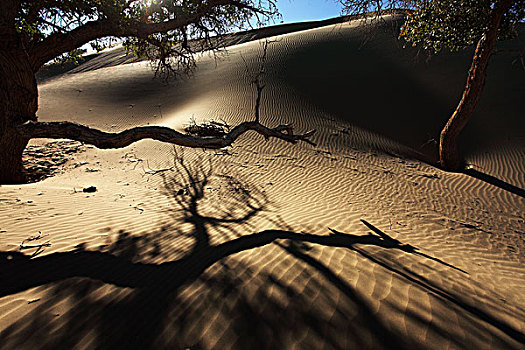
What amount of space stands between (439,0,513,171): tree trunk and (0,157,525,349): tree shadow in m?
7.38

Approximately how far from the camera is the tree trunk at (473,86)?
282 inches

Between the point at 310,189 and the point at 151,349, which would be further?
the point at 310,189

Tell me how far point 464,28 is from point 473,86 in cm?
195

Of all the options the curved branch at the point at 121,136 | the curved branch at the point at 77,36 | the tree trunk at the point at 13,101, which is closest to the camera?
the curved branch at the point at 121,136

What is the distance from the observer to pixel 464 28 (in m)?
7.81

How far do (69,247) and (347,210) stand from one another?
497 centimetres

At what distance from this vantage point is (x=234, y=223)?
13.4 ft

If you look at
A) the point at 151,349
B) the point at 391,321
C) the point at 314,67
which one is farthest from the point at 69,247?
the point at 314,67

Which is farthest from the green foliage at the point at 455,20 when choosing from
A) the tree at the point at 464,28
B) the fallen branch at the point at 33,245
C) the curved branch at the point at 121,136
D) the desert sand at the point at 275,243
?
the fallen branch at the point at 33,245

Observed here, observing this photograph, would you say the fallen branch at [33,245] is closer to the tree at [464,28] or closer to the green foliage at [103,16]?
the green foliage at [103,16]

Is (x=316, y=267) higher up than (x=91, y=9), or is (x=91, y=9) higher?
(x=91, y=9)

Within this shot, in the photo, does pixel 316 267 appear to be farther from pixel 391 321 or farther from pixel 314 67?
pixel 314 67

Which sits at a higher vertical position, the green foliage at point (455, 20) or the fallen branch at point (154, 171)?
the green foliage at point (455, 20)

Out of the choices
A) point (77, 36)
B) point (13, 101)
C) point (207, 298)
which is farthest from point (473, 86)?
point (13, 101)
